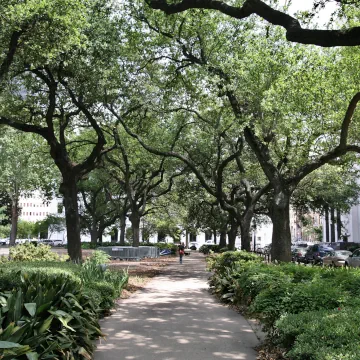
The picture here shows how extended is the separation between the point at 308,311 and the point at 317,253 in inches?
1145

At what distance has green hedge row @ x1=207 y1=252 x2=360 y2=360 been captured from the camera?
4.14 metres

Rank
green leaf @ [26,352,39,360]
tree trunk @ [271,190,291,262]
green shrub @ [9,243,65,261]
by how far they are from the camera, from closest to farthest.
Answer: green leaf @ [26,352,39,360], tree trunk @ [271,190,291,262], green shrub @ [9,243,65,261]

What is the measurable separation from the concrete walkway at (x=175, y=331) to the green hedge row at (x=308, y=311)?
2.18ft

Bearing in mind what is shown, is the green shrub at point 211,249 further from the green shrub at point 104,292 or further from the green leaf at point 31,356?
the green leaf at point 31,356

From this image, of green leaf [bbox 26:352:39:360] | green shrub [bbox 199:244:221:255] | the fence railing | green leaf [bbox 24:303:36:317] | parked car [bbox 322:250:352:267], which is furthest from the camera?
green shrub [bbox 199:244:221:255]

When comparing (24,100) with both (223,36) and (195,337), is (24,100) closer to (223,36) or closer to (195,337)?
(223,36)

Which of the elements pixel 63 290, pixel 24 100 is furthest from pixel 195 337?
pixel 24 100

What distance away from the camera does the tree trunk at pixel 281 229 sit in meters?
14.8

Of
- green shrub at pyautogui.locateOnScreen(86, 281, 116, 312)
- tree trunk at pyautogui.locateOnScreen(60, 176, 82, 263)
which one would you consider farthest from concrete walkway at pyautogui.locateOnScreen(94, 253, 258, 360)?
tree trunk at pyautogui.locateOnScreen(60, 176, 82, 263)

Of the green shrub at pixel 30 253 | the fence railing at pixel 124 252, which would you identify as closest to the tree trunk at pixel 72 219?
the green shrub at pixel 30 253

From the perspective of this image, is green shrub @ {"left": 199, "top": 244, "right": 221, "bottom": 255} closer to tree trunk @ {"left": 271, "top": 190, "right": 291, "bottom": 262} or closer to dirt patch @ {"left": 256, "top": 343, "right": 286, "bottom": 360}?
tree trunk @ {"left": 271, "top": 190, "right": 291, "bottom": 262}

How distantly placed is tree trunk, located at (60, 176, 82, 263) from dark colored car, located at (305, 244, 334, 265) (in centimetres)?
2036

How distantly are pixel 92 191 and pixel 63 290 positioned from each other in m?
44.8

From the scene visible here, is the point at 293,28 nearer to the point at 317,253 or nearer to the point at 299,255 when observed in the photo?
the point at 317,253
